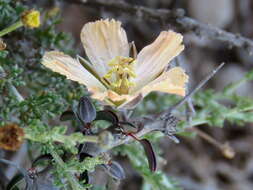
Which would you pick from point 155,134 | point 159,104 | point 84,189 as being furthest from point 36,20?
point 159,104

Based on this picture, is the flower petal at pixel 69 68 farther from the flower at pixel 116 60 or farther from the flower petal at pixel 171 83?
the flower petal at pixel 171 83

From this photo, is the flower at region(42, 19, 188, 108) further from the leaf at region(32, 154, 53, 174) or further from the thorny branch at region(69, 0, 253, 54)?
the thorny branch at region(69, 0, 253, 54)

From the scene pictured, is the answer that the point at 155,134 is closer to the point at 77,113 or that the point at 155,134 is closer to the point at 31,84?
the point at 77,113

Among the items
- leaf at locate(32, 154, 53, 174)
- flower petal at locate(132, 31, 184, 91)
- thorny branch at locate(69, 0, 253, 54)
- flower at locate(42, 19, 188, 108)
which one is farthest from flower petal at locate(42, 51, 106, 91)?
thorny branch at locate(69, 0, 253, 54)

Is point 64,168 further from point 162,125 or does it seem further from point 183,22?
point 183,22

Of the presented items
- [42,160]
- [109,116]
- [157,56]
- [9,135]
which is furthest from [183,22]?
[9,135]

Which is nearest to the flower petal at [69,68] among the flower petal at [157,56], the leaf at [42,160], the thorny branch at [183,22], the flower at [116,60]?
the flower at [116,60]
